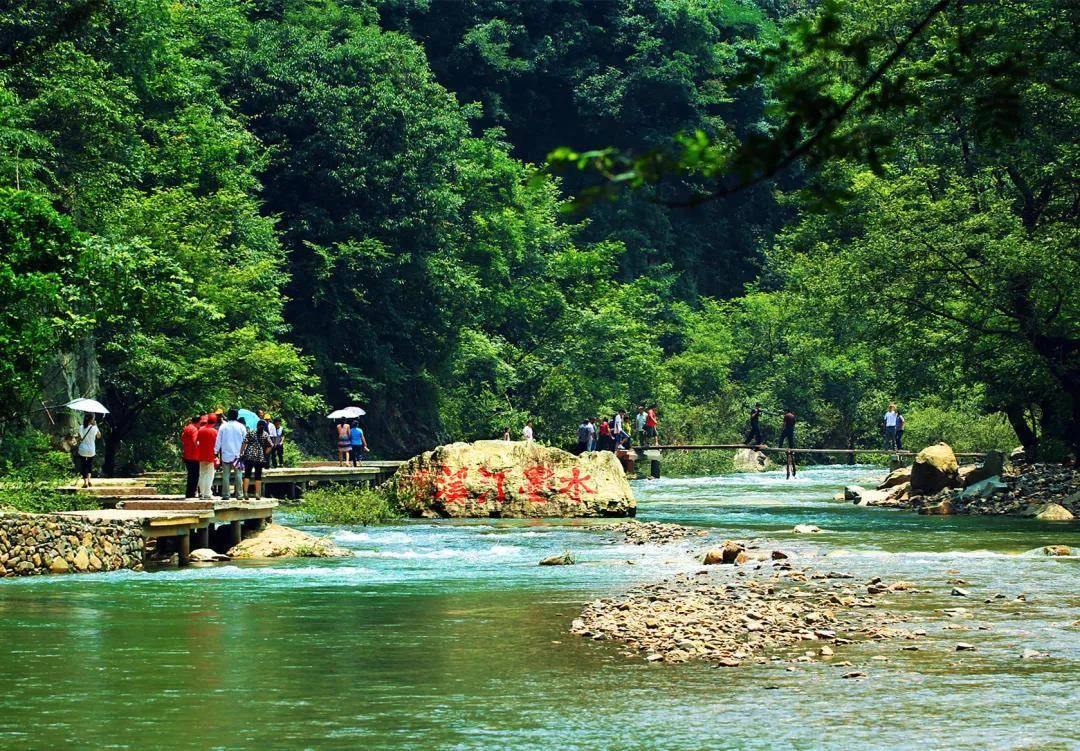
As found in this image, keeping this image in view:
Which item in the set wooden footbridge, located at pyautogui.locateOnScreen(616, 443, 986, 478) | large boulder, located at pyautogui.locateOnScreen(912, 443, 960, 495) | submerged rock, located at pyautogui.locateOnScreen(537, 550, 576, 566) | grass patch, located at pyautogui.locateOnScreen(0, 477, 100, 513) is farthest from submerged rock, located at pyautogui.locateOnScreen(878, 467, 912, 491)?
grass patch, located at pyautogui.locateOnScreen(0, 477, 100, 513)

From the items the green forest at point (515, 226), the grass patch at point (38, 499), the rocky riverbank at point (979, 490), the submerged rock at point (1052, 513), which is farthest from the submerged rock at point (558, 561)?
the rocky riverbank at point (979, 490)

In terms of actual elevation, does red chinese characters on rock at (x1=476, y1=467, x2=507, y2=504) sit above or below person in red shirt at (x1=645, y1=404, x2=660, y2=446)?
below

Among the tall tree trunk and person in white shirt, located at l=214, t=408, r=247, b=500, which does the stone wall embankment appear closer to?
person in white shirt, located at l=214, t=408, r=247, b=500

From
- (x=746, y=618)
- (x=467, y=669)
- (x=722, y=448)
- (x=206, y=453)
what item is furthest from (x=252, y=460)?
(x=722, y=448)

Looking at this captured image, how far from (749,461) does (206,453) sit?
126 ft

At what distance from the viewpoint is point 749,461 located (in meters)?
62.2

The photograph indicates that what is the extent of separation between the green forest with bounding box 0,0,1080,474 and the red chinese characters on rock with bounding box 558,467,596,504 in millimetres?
7865

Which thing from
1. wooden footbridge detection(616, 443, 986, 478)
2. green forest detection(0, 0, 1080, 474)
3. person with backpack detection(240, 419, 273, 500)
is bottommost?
person with backpack detection(240, 419, 273, 500)

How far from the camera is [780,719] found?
1145 centimetres

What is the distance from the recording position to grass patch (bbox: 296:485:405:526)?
3291cm

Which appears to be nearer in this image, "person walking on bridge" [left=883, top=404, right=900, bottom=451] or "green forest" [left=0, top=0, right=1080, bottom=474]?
"green forest" [left=0, top=0, right=1080, bottom=474]

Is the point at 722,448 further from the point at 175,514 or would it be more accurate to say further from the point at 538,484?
the point at 175,514

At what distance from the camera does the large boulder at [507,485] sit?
34844 millimetres

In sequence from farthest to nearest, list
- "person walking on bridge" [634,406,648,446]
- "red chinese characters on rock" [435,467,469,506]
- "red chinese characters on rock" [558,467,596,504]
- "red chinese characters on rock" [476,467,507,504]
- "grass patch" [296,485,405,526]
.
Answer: "person walking on bridge" [634,406,648,446] < "red chinese characters on rock" [558,467,596,504] < "red chinese characters on rock" [476,467,507,504] < "red chinese characters on rock" [435,467,469,506] < "grass patch" [296,485,405,526]
